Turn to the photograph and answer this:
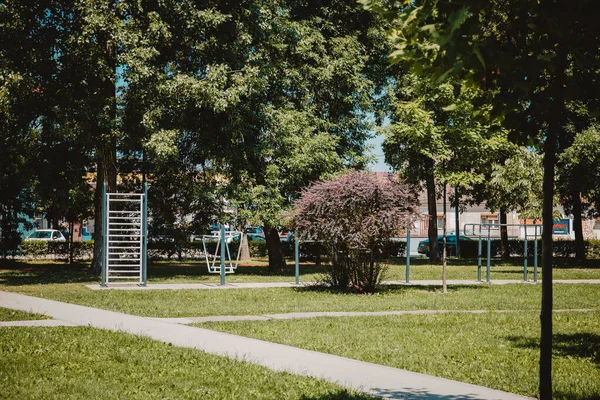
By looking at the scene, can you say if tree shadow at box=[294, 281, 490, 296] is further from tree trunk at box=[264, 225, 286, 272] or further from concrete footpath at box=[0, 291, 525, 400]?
tree trunk at box=[264, 225, 286, 272]

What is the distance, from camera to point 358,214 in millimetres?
16844

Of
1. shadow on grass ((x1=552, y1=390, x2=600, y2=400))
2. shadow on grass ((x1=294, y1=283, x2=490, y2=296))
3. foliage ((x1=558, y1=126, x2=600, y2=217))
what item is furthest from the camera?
foliage ((x1=558, y1=126, x2=600, y2=217))

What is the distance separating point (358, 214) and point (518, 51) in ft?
39.6

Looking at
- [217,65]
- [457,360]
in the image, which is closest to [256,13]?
[217,65]

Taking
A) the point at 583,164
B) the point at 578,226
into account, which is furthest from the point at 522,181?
the point at 578,226

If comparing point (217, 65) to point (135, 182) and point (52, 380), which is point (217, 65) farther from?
point (52, 380)

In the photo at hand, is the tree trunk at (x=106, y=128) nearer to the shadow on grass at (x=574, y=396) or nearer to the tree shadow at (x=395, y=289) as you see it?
the tree shadow at (x=395, y=289)

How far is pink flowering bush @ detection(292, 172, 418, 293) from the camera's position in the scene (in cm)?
1658

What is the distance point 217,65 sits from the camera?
22.9m

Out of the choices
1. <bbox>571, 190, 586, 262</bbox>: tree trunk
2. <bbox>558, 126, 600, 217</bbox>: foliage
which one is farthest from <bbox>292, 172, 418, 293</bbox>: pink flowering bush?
<bbox>571, 190, 586, 262</bbox>: tree trunk

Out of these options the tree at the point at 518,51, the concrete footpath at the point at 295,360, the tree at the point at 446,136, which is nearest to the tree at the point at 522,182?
the tree at the point at 446,136

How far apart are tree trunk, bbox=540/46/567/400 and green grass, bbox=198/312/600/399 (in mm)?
1950

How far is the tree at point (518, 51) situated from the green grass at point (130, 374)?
107 inches

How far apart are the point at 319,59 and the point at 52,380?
76.2 ft
